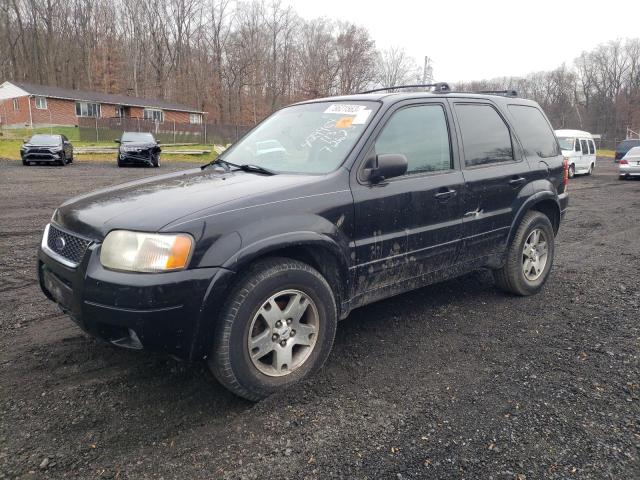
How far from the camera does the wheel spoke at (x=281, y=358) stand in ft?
9.92

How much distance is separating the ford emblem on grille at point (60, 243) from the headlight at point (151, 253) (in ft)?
1.76

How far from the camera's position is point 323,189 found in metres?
3.21

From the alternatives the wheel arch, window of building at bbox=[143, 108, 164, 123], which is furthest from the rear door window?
window of building at bbox=[143, 108, 164, 123]

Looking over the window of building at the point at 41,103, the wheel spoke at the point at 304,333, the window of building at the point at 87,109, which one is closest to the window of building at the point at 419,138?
the wheel spoke at the point at 304,333

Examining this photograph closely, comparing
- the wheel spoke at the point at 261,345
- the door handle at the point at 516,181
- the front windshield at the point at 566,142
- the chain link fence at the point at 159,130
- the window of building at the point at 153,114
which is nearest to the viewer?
the wheel spoke at the point at 261,345

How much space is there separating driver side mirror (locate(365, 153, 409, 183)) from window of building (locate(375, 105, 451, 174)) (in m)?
0.23

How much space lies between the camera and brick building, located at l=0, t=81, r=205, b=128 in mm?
44219

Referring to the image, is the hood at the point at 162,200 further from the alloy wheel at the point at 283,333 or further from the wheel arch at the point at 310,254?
the alloy wheel at the point at 283,333

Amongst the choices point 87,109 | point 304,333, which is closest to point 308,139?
point 304,333

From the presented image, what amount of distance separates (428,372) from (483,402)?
1.51 feet

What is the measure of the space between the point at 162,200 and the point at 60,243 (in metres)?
0.71

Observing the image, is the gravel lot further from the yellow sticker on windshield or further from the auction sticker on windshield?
the auction sticker on windshield

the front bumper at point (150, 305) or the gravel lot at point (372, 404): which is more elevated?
the front bumper at point (150, 305)

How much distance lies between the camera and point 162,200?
3.00m
